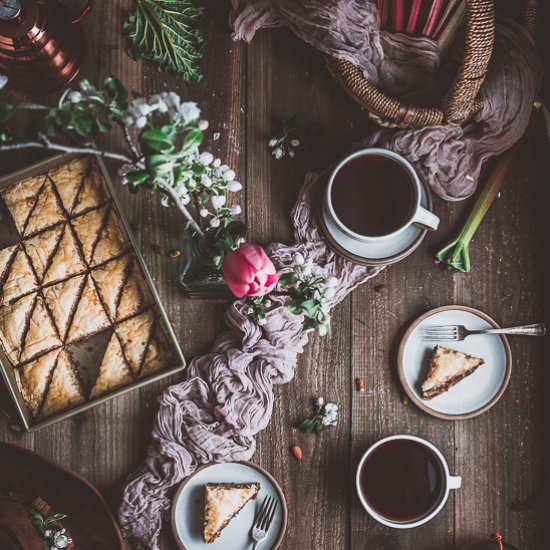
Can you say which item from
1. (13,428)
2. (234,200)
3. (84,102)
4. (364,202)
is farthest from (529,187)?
(13,428)

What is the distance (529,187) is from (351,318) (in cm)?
54

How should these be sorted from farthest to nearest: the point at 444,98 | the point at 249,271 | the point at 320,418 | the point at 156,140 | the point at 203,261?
the point at 320,418
the point at 444,98
the point at 203,261
the point at 249,271
the point at 156,140

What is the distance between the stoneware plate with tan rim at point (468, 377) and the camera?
55.6 inches

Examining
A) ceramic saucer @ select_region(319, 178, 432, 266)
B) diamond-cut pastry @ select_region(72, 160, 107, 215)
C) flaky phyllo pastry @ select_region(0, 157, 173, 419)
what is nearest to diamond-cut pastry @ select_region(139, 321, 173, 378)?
flaky phyllo pastry @ select_region(0, 157, 173, 419)

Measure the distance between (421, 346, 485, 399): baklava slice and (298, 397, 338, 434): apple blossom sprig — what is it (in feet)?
0.72

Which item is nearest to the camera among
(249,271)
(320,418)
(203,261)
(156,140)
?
(156,140)

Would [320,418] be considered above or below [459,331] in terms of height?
below

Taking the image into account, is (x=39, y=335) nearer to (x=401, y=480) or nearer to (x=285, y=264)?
(x=285, y=264)

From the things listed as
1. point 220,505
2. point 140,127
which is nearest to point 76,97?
point 140,127

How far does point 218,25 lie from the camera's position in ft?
4.65

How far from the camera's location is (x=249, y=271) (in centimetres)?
96

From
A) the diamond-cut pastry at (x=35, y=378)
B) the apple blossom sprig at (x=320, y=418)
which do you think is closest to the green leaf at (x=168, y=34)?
the diamond-cut pastry at (x=35, y=378)

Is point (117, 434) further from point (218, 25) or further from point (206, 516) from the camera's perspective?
point (218, 25)

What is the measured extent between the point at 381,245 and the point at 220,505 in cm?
68
